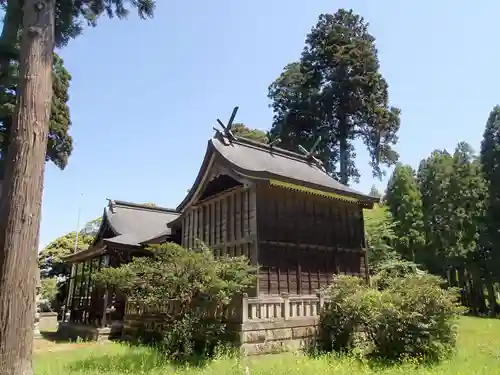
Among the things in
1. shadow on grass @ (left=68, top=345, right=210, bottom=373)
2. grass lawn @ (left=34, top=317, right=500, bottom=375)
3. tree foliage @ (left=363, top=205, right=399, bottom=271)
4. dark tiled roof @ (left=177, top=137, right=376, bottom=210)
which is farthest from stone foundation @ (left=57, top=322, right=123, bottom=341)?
tree foliage @ (left=363, top=205, right=399, bottom=271)

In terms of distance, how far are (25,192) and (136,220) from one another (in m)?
16.2

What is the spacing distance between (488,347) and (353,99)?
20603mm

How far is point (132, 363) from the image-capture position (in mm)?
8688

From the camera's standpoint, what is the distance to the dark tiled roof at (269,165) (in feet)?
40.6

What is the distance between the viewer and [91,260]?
18.2 meters

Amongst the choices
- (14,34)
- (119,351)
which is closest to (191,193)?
(119,351)

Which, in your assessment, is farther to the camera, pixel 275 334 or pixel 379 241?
pixel 379 241

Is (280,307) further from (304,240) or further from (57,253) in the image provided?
(57,253)

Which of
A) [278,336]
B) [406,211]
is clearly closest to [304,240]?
[278,336]

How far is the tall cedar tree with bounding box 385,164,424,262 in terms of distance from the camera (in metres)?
26.4

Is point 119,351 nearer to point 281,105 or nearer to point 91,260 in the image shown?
point 91,260

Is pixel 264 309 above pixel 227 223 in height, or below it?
below

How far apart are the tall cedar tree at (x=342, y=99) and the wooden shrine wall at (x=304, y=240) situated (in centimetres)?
1566

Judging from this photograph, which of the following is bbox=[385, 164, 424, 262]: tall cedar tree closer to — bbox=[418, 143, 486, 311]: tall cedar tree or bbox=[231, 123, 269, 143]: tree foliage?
bbox=[418, 143, 486, 311]: tall cedar tree
